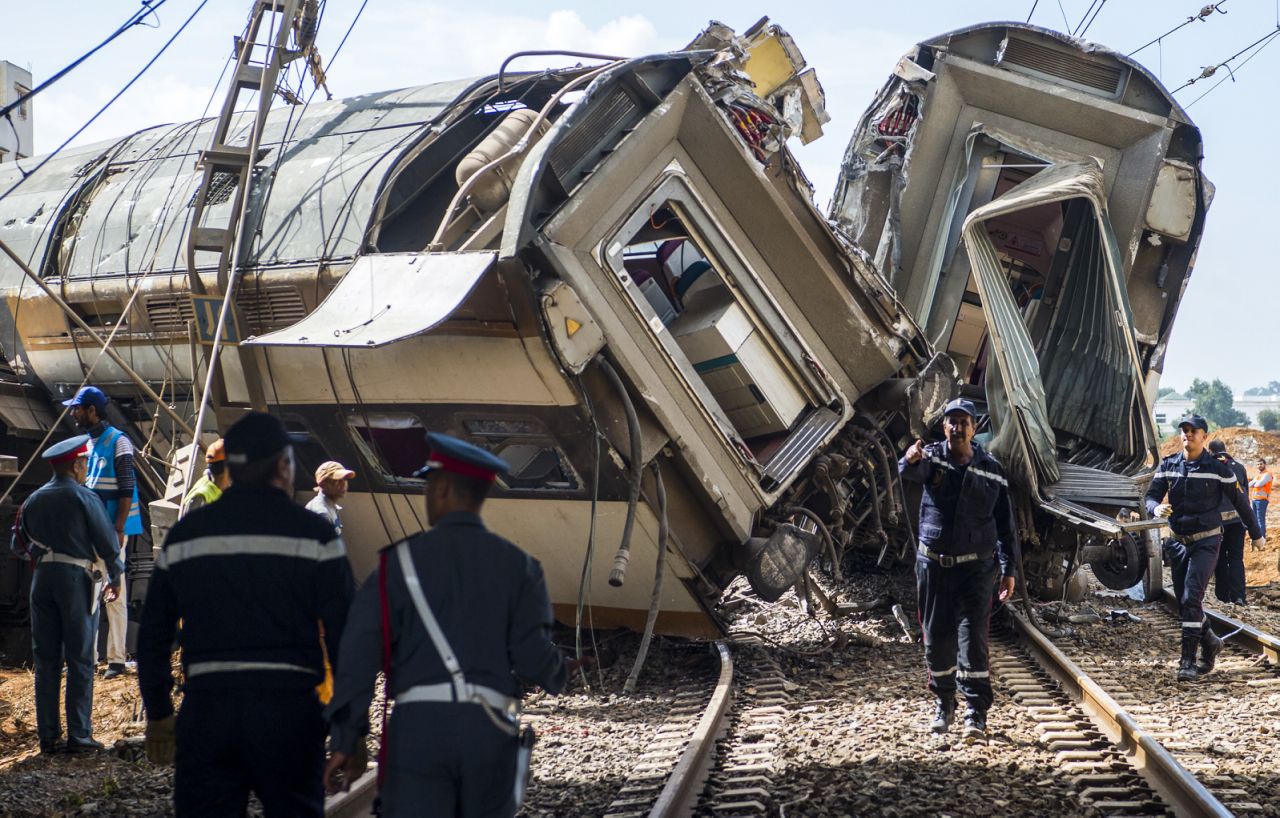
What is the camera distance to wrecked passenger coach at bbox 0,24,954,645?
22.1 ft

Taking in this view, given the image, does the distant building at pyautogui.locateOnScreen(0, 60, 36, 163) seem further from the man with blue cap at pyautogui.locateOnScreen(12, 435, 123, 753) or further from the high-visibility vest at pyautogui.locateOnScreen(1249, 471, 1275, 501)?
the high-visibility vest at pyautogui.locateOnScreen(1249, 471, 1275, 501)

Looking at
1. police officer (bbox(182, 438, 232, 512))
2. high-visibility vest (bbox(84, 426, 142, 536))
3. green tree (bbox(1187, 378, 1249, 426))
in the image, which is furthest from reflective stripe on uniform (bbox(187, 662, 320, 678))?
green tree (bbox(1187, 378, 1249, 426))

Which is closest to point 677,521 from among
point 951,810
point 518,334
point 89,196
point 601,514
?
point 601,514

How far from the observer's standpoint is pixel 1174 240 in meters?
9.88

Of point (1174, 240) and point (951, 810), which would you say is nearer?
point (951, 810)

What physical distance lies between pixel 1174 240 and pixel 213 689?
28.9 ft

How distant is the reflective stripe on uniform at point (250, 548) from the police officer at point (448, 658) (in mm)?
332

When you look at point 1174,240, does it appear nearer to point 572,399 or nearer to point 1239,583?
point 1239,583

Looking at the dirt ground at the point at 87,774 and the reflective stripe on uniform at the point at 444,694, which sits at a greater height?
the reflective stripe on uniform at the point at 444,694

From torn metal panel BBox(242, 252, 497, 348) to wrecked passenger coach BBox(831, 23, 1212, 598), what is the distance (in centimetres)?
430

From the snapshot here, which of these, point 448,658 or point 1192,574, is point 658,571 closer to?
point 1192,574

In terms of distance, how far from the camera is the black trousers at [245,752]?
326 cm

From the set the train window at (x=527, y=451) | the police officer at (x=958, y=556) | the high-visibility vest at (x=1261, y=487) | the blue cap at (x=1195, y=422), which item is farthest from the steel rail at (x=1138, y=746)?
the high-visibility vest at (x=1261, y=487)

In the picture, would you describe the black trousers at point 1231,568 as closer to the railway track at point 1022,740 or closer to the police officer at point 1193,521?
the railway track at point 1022,740
